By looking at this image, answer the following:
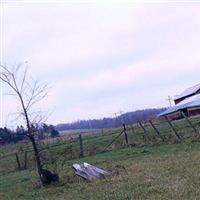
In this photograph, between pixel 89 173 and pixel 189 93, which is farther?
pixel 189 93

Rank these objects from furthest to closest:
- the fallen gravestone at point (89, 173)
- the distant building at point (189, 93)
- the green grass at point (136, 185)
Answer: the distant building at point (189, 93), the fallen gravestone at point (89, 173), the green grass at point (136, 185)

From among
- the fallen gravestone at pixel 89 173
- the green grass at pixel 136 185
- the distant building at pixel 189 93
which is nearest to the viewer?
the green grass at pixel 136 185

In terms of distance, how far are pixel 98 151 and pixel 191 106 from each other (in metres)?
25.0

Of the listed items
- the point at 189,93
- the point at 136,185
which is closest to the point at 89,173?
the point at 136,185

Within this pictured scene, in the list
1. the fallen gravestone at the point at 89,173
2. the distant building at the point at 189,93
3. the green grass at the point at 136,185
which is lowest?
the green grass at the point at 136,185

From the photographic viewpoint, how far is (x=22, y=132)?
59.6ft

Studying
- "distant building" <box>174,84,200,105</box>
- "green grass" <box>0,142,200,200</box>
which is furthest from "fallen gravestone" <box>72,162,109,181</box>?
"distant building" <box>174,84,200,105</box>

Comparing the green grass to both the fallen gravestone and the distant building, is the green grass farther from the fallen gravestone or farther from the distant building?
the distant building

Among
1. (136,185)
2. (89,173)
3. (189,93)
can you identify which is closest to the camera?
(136,185)

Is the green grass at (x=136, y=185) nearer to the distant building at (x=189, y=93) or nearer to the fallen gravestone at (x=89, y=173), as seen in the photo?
the fallen gravestone at (x=89, y=173)

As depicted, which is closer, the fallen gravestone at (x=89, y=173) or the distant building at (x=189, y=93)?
the fallen gravestone at (x=89, y=173)

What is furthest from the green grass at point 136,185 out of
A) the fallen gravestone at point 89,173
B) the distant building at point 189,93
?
the distant building at point 189,93

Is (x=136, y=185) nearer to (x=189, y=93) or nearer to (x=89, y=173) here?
(x=89, y=173)

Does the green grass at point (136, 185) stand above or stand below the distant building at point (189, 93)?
below
